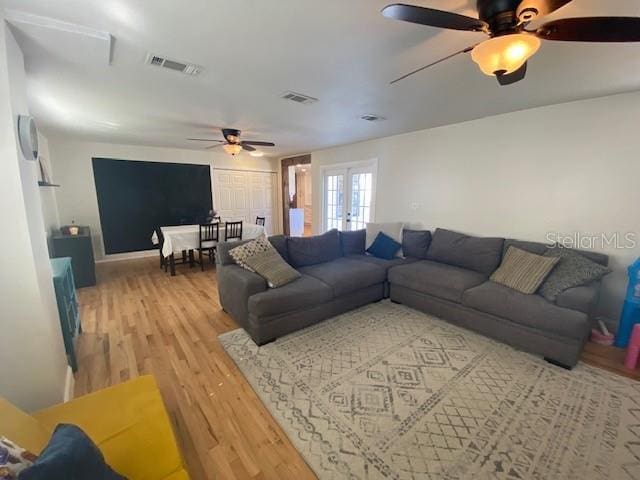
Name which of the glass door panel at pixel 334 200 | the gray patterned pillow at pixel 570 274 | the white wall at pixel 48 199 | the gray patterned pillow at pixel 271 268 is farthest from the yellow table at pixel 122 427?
the glass door panel at pixel 334 200

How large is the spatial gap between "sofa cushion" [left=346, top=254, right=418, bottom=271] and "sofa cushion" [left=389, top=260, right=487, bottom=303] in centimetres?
12

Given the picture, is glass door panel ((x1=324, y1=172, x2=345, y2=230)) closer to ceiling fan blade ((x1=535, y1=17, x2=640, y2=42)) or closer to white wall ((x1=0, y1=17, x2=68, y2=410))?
ceiling fan blade ((x1=535, y1=17, x2=640, y2=42))

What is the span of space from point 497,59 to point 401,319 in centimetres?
255

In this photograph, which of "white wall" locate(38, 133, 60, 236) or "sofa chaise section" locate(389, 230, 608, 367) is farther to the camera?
"white wall" locate(38, 133, 60, 236)

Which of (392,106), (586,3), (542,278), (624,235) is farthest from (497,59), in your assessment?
(624,235)

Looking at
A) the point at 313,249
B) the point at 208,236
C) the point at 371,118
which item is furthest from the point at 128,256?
the point at 371,118

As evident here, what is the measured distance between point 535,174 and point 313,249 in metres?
2.85

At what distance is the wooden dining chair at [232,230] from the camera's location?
5000 mm

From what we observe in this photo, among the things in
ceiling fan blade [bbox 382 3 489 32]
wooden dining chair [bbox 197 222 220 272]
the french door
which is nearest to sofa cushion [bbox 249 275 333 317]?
ceiling fan blade [bbox 382 3 489 32]

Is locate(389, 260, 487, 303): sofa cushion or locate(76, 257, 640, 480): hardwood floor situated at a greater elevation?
locate(389, 260, 487, 303): sofa cushion

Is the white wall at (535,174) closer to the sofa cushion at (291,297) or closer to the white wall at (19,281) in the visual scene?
the sofa cushion at (291,297)

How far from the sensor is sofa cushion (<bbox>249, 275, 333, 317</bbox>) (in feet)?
8.16

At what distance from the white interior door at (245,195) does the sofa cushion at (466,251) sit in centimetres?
512

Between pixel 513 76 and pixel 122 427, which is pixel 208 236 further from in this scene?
pixel 513 76
